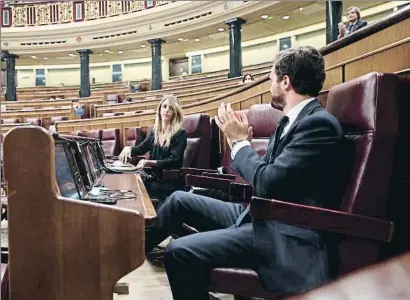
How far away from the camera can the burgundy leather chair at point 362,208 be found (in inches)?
36.8

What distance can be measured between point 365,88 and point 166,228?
2.46 feet

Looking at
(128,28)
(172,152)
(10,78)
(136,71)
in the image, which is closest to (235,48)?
(128,28)

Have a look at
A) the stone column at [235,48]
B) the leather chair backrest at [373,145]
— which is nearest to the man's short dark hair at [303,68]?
the leather chair backrest at [373,145]

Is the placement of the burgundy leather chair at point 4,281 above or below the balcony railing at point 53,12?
below

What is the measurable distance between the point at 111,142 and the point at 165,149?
7.67ft

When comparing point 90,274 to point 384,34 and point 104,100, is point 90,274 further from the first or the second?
point 104,100

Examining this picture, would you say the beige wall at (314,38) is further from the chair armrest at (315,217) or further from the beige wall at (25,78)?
the chair armrest at (315,217)

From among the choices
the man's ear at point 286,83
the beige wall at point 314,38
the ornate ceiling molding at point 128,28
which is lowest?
the man's ear at point 286,83

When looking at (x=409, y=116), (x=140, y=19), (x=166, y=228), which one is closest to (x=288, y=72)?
(x=409, y=116)

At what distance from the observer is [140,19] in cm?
1034

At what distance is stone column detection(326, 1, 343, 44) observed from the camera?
6234 mm

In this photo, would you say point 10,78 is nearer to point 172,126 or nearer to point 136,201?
point 172,126

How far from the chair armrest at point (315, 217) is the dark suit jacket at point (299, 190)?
0.15 feet

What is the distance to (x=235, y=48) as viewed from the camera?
8656 mm
